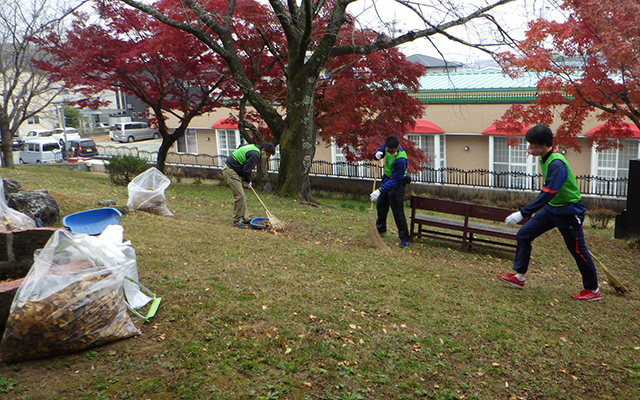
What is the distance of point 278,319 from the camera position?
15.1 ft

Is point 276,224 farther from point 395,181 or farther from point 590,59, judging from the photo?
point 590,59

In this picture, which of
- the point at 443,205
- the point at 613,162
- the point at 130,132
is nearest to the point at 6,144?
the point at 443,205

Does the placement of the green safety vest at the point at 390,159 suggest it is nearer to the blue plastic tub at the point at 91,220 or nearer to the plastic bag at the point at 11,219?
the blue plastic tub at the point at 91,220

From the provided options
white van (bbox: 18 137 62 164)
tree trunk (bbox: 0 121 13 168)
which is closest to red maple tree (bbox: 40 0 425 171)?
tree trunk (bbox: 0 121 13 168)

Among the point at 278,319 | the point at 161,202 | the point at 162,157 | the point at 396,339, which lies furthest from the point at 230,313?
the point at 162,157

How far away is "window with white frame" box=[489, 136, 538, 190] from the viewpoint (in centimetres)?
1783

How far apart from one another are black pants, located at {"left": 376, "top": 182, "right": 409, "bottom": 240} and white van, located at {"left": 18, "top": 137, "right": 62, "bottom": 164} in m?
26.5

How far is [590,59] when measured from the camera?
32.8 ft

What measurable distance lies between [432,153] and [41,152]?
22960 mm

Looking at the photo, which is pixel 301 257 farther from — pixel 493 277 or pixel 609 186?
pixel 609 186

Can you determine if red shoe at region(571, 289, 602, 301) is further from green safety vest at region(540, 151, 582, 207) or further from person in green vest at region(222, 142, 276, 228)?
person in green vest at region(222, 142, 276, 228)

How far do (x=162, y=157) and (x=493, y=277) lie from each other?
12.8 m

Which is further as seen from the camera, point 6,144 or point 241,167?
point 6,144

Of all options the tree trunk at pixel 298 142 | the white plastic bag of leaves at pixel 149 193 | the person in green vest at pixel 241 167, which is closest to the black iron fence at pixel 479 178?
the tree trunk at pixel 298 142
